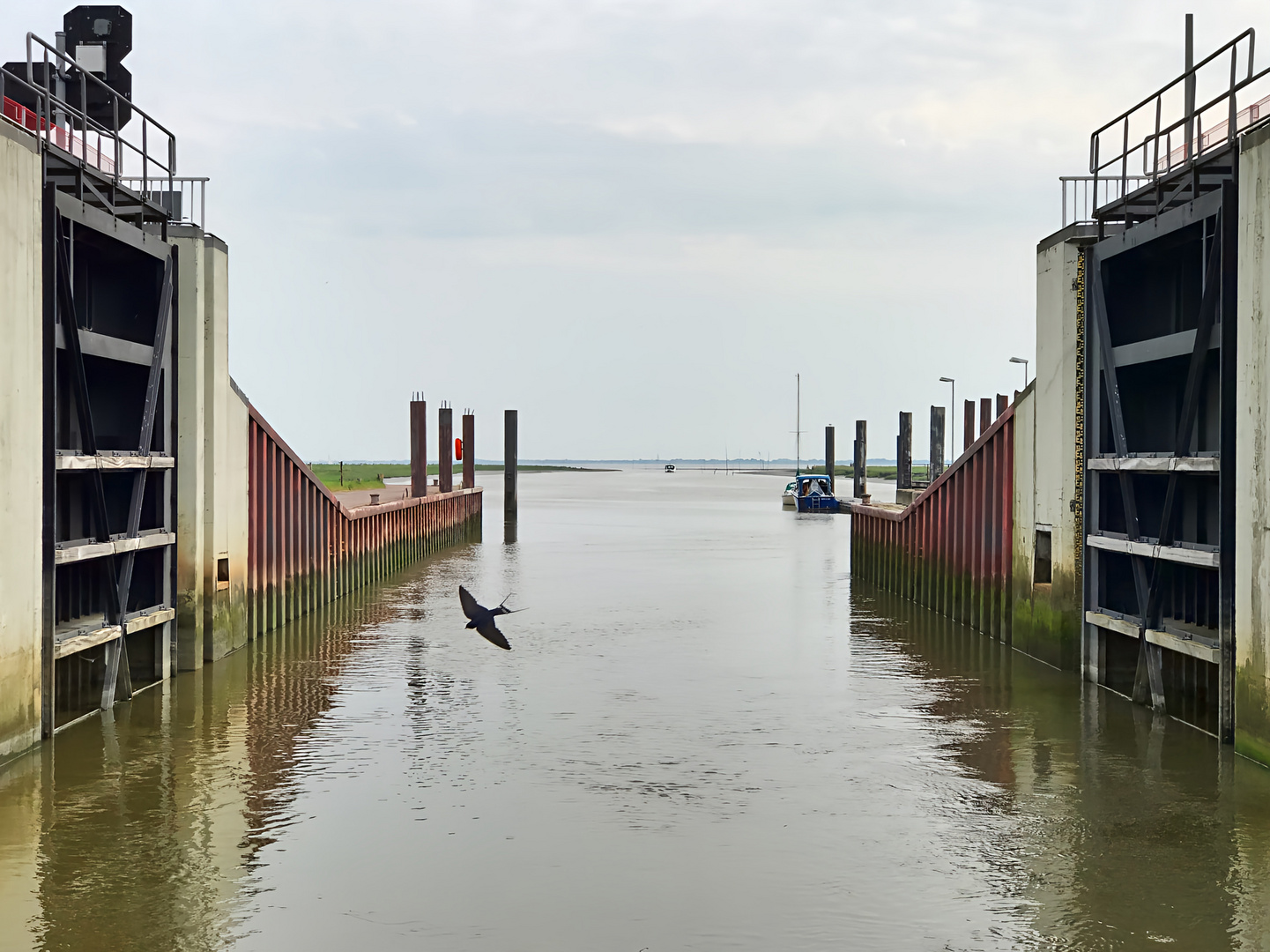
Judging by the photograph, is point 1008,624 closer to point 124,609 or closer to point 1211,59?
point 1211,59

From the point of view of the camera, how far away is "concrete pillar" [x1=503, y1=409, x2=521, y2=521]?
69.6m

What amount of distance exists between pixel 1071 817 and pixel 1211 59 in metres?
10.2

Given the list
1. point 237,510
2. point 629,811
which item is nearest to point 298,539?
point 237,510

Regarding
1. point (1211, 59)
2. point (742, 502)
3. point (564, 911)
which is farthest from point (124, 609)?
point (742, 502)

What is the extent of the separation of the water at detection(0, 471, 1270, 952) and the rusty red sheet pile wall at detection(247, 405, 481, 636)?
1.57 meters

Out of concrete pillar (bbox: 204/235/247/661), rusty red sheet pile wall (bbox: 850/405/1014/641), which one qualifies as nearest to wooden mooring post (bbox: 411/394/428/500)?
rusty red sheet pile wall (bbox: 850/405/1014/641)

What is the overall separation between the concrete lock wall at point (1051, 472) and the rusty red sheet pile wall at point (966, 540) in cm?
71

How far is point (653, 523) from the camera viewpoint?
77.6m

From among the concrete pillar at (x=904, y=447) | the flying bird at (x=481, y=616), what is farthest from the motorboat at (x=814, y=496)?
the flying bird at (x=481, y=616)

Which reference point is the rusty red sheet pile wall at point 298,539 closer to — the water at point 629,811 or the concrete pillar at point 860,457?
the water at point 629,811

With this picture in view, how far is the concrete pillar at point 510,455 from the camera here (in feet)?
228

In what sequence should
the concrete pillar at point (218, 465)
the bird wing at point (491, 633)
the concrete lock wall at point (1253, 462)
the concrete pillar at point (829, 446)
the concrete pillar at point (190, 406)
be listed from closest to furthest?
the concrete lock wall at point (1253, 462)
the bird wing at point (491, 633)
the concrete pillar at point (190, 406)
the concrete pillar at point (218, 465)
the concrete pillar at point (829, 446)

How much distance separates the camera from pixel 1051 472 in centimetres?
2128

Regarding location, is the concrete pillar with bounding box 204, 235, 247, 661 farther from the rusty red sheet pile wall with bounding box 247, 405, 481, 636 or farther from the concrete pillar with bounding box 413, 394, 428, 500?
the concrete pillar with bounding box 413, 394, 428, 500
